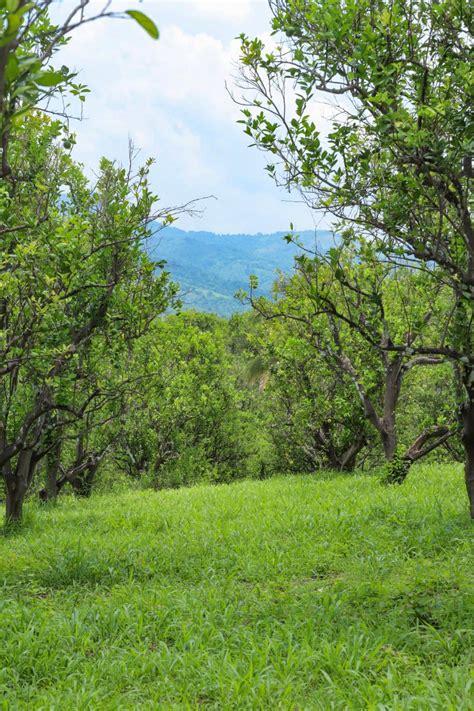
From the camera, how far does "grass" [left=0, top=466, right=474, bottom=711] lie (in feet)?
14.0

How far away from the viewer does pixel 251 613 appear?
5734 mm

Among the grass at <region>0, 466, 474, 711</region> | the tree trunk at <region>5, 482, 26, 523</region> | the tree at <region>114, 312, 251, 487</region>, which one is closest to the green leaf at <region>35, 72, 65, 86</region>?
the grass at <region>0, 466, 474, 711</region>

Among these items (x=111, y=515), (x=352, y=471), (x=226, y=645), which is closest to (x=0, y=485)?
(x=111, y=515)

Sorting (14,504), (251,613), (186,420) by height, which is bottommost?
(251,613)

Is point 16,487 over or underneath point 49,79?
underneath

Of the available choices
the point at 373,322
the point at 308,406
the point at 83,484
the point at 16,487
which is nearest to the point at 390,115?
the point at 373,322

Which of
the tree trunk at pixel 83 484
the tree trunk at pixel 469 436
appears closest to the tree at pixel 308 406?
the tree trunk at pixel 83 484

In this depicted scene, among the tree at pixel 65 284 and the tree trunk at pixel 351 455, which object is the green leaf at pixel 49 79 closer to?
the tree at pixel 65 284

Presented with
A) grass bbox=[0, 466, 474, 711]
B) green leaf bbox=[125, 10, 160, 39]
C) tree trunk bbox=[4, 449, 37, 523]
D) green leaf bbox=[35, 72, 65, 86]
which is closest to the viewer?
green leaf bbox=[125, 10, 160, 39]

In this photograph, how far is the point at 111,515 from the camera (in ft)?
37.4

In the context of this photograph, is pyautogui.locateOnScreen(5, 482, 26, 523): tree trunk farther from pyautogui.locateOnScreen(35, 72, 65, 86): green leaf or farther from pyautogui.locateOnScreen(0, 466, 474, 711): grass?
pyautogui.locateOnScreen(35, 72, 65, 86): green leaf

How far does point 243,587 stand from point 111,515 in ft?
18.1

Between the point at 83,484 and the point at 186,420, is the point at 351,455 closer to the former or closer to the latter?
the point at 186,420

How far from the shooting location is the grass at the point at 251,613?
4270 millimetres
